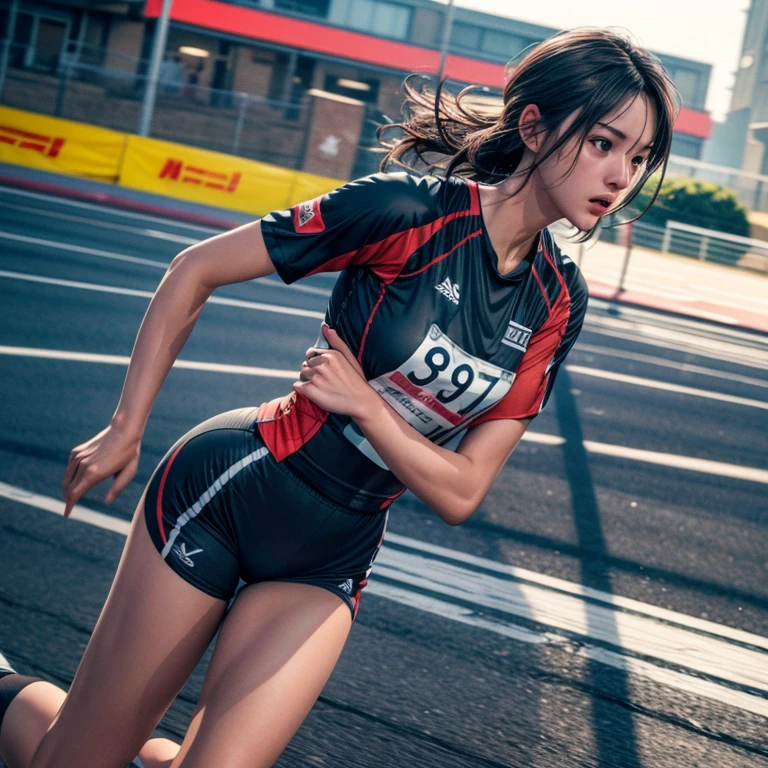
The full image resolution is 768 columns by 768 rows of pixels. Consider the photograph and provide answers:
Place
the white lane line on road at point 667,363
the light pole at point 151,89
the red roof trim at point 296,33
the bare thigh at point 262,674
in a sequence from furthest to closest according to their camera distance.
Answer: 1. the red roof trim at point 296,33
2. the light pole at point 151,89
3. the white lane line on road at point 667,363
4. the bare thigh at point 262,674

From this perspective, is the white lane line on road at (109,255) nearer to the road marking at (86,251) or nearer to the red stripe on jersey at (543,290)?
the road marking at (86,251)

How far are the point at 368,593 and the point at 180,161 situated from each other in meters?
17.2

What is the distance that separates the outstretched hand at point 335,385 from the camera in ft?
7.44

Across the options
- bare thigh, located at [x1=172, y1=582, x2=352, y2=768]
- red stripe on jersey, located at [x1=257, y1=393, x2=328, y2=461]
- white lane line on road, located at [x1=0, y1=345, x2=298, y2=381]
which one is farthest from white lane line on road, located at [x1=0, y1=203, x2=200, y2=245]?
bare thigh, located at [x1=172, y1=582, x2=352, y2=768]

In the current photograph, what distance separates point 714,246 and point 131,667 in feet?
79.0

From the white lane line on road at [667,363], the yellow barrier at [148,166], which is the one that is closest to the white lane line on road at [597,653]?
the white lane line on road at [667,363]

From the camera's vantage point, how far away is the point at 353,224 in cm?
235

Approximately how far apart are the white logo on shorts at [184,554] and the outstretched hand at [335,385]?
48cm

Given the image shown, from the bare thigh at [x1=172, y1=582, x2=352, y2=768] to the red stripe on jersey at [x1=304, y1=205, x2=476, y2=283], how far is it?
2.71 feet

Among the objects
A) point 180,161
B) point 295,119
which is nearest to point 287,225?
point 180,161

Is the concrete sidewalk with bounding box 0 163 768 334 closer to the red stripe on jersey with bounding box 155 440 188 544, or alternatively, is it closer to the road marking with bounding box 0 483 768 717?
the road marking with bounding box 0 483 768 717

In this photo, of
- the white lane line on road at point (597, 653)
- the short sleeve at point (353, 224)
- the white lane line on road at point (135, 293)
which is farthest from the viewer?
the white lane line on road at point (135, 293)

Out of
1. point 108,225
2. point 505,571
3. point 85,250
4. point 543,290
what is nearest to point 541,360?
point 543,290

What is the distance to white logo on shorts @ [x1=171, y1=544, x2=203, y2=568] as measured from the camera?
7.96 ft
